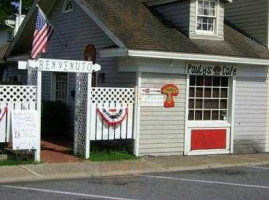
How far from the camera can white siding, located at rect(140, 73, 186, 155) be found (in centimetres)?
1414

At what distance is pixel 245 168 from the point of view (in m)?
13.2

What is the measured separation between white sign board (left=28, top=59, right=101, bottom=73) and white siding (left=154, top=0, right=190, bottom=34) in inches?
141

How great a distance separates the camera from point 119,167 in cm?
1233

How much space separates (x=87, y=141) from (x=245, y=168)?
12.6ft

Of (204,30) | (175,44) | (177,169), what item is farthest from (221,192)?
(204,30)

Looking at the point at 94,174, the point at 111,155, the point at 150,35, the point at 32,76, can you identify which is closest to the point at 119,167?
the point at 94,174

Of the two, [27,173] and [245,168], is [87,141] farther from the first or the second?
[245,168]

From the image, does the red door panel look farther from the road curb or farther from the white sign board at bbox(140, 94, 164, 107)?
the road curb

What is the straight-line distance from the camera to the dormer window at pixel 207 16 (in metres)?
15.8

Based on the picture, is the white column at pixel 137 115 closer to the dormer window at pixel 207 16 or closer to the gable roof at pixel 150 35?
the gable roof at pixel 150 35

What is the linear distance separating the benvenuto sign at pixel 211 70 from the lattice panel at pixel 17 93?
14.2ft

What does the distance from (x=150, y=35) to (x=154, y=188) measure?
5.55 meters

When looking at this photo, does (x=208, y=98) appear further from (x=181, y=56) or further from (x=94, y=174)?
(x=94, y=174)

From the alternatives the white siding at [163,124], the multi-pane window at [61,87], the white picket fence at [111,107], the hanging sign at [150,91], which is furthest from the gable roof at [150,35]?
the multi-pane window at [61,87]
